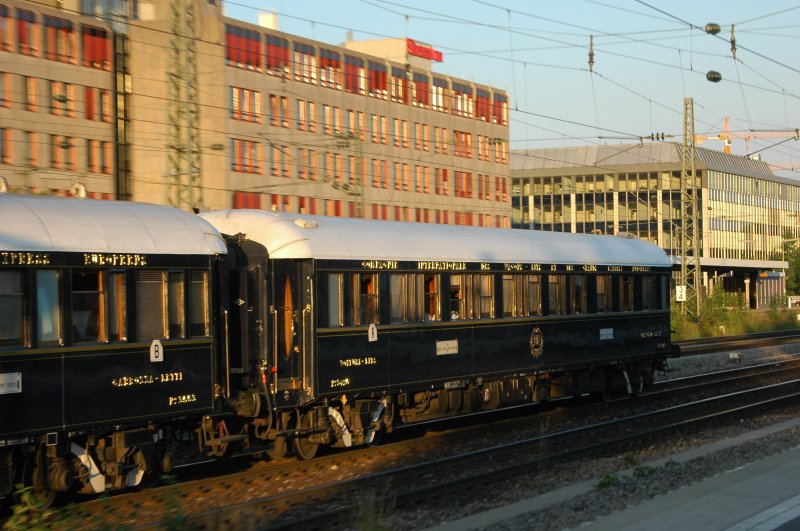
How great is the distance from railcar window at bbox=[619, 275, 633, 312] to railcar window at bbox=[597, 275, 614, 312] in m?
0.49

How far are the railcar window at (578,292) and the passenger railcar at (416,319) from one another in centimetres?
4

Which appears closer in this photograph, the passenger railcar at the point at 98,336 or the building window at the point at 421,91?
the passenger railcar at the point at 98,336

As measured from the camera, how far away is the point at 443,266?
1839cm

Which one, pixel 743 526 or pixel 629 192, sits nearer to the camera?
pixel 743 526

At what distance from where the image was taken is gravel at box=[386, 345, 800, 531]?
38.9 feet

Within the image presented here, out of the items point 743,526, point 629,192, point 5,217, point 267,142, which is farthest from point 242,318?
point 629,192

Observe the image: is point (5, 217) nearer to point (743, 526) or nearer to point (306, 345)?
point (306, 345)

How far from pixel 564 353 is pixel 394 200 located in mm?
51620

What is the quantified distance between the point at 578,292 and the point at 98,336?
1195 cm

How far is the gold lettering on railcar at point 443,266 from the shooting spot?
18014 millimetres

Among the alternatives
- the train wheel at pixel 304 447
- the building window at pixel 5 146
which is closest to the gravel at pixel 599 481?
the train wheel at pixel 304 447

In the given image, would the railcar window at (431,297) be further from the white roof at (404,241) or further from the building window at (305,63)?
the building window at (305,63)

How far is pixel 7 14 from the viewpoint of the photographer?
163ft

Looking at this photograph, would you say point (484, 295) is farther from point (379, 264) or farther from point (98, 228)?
point (98, 228)
